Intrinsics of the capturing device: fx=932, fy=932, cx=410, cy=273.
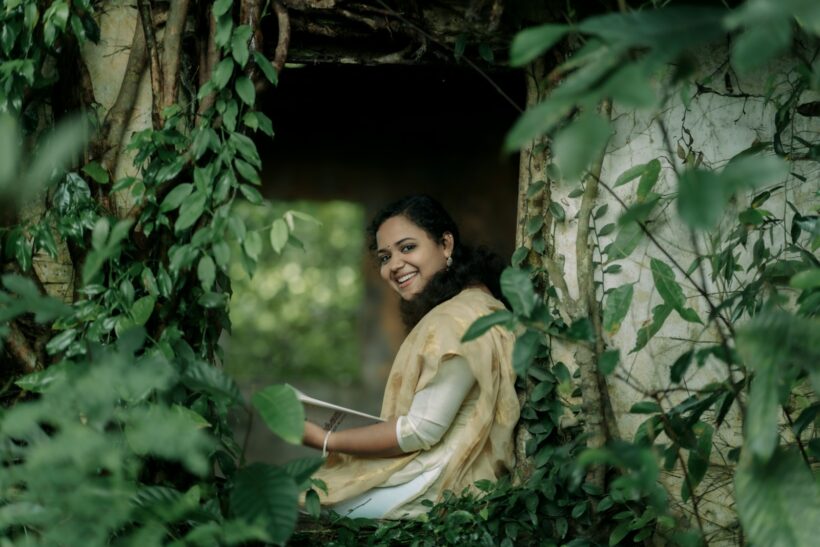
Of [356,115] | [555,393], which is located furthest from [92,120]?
[356,115]

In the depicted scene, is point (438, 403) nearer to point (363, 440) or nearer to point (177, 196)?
point (363, 440)

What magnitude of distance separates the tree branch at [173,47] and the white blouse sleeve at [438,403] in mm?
1215

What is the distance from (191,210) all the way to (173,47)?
65 centimetres

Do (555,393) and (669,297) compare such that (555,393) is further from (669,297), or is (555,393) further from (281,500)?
(281,500)

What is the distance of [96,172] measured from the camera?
112 inches

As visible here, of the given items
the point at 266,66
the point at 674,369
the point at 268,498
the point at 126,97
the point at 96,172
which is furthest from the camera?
the point at 126,97

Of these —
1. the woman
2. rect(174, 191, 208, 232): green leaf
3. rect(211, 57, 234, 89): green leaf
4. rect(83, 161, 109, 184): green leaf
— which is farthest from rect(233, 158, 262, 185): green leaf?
the woman

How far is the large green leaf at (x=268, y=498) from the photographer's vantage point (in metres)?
1.79

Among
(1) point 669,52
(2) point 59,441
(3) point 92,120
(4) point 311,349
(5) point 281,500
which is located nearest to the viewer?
(1) point 669,52

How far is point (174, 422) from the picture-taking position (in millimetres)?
1683

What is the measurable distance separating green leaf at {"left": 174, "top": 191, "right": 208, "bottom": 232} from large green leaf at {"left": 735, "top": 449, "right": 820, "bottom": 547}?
1548mm

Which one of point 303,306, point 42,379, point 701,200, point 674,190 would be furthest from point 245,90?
point 303,306

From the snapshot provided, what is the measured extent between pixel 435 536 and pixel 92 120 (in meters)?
1.69

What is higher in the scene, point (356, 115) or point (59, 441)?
point (356, 115)
